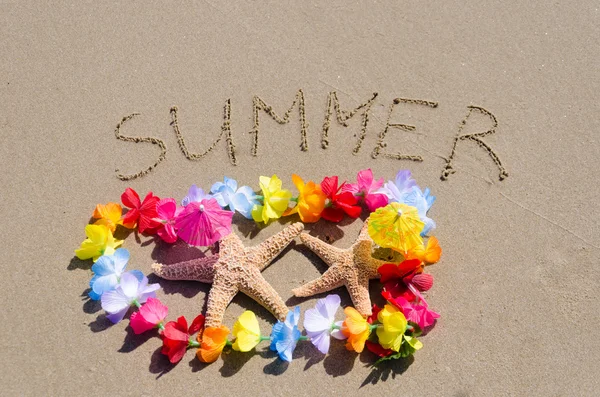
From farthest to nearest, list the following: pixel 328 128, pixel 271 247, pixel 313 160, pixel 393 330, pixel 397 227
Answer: pixel 328 128 < pixel 313 160 < pixel 271 247 < pixel 397 227 < pixel 393 330

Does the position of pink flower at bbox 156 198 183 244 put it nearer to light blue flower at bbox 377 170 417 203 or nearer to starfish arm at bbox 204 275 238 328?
starfish arm at bbox 204 275 238 328

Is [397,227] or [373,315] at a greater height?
[397,227]

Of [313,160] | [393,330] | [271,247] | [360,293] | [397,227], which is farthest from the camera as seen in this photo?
[313,160]

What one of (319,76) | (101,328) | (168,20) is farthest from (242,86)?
(101,328)

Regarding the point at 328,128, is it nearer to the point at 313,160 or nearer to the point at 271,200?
the point at 313,160

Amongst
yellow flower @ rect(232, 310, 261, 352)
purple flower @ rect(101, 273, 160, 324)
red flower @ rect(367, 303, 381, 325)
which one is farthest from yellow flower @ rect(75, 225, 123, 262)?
red flower @ rect(367, 303, 381, 325)

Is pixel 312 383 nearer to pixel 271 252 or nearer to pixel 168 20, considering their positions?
pixel 271 252

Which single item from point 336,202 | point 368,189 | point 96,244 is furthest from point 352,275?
point 96,244
